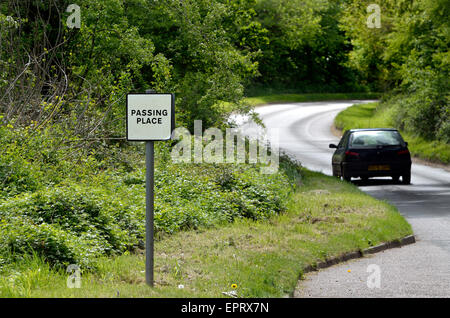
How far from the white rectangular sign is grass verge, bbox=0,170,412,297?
1.53 meters

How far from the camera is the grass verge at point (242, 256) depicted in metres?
8.00

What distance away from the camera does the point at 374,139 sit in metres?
22.2

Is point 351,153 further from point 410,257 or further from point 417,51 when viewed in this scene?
point 417,51

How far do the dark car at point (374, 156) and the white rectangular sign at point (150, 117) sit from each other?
14.6 meters

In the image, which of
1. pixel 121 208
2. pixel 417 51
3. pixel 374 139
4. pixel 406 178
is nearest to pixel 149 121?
pixel 121 208

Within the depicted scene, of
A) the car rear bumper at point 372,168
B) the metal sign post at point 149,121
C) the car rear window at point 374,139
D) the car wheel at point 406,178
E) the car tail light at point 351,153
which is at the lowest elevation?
the car wheel at point 406,178

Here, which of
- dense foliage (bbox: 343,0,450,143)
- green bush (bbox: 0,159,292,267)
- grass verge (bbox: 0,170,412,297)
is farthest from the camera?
dense foliage (bbox: 343,0,450,143)

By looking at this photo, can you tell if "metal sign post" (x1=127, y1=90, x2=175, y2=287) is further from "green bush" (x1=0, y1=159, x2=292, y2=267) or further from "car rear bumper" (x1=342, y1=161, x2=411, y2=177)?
"car rear bumper" (x1=342, y1=161, x2=411, y2=177)

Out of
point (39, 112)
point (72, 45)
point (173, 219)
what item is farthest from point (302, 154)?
point (173, 219)

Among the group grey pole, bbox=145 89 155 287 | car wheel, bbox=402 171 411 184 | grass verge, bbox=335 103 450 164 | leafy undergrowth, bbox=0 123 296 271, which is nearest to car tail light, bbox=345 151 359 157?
car wheel, bbox=402 171 411 184

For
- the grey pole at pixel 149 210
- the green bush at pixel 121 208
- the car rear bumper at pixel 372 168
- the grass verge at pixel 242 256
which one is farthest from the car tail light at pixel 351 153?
the grey pole at pixel 149 210

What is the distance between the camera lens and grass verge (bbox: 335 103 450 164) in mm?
32344

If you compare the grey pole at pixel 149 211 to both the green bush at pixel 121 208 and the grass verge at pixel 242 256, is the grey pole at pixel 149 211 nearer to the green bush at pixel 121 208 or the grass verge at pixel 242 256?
the grass verge at pixel 242 256

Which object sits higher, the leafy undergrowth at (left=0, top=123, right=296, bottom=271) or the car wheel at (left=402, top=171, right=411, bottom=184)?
the leafy undergrowth at (left=0, top=123, right=296, bottom=271)
